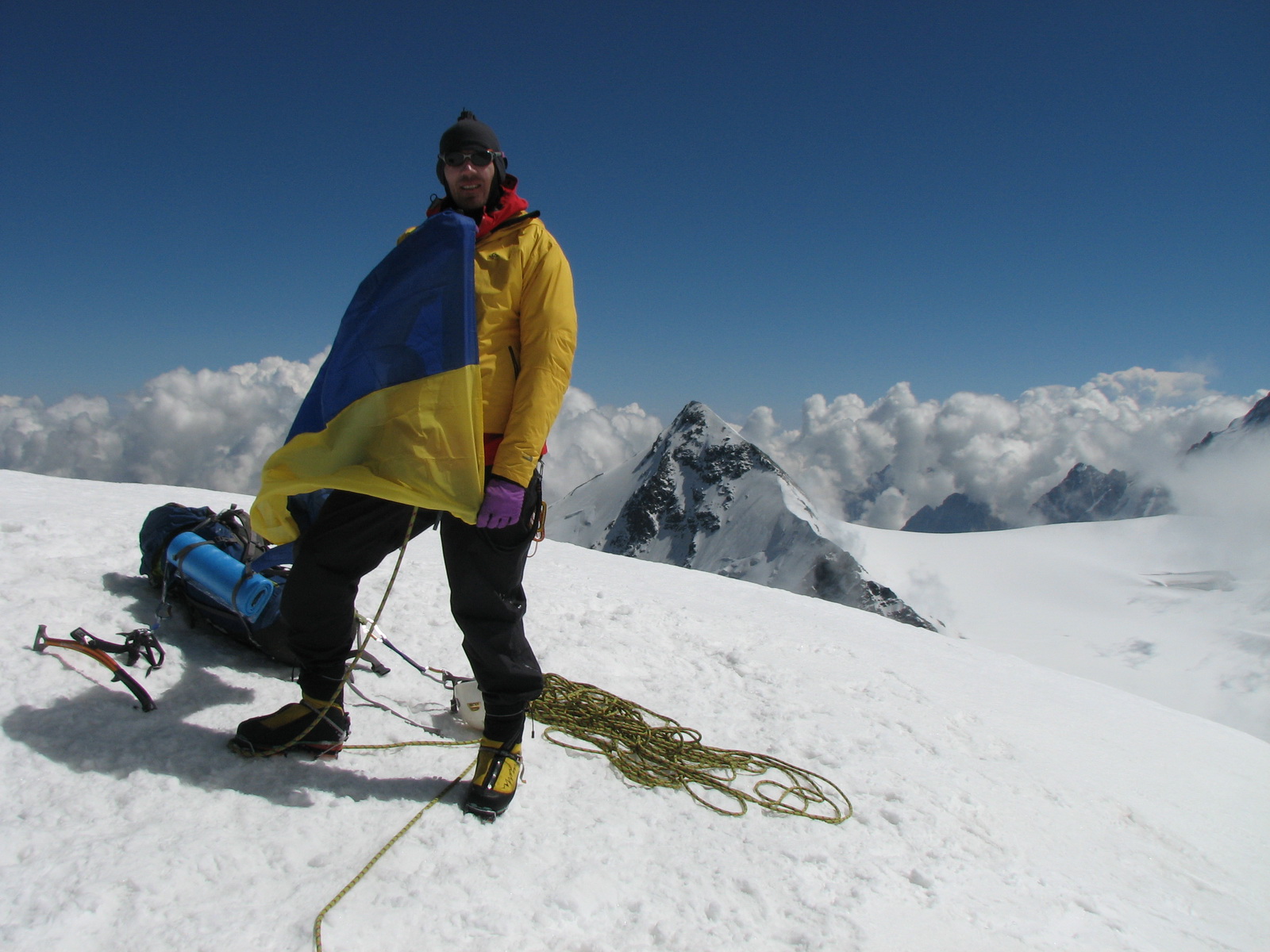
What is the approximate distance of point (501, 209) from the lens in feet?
9.23

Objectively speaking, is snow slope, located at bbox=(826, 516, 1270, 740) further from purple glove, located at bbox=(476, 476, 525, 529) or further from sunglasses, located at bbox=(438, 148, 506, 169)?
sunglasses, located at bbox=(438, 148, 506, 169)

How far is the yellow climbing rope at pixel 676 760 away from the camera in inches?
126

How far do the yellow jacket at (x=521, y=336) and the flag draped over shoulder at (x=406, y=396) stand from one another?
3.5 inches

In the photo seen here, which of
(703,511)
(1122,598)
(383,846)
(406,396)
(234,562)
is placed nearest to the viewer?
(383,846)

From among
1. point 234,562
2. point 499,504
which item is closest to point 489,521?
point 499,504

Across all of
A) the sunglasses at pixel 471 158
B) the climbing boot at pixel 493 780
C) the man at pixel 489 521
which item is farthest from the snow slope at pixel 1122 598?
the sunglasses at pixel 471 158

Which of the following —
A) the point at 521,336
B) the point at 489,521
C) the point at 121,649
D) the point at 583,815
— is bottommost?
the point at 583,815

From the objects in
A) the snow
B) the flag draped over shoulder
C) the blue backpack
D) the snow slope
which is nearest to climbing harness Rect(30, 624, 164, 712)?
the snow

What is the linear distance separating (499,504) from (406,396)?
2.09 feet

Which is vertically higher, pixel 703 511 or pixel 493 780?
pixel 703 511

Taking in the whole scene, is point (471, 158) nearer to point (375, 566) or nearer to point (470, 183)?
point (470, 183)

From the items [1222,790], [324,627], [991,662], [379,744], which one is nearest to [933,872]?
[379,744]

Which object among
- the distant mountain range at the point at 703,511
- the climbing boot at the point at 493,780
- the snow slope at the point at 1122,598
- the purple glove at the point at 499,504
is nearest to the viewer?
the purple glove at the point at 499,504

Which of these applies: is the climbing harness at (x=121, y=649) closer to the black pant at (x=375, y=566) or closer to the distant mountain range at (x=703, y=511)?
the black pant at (x=375, y=566)
